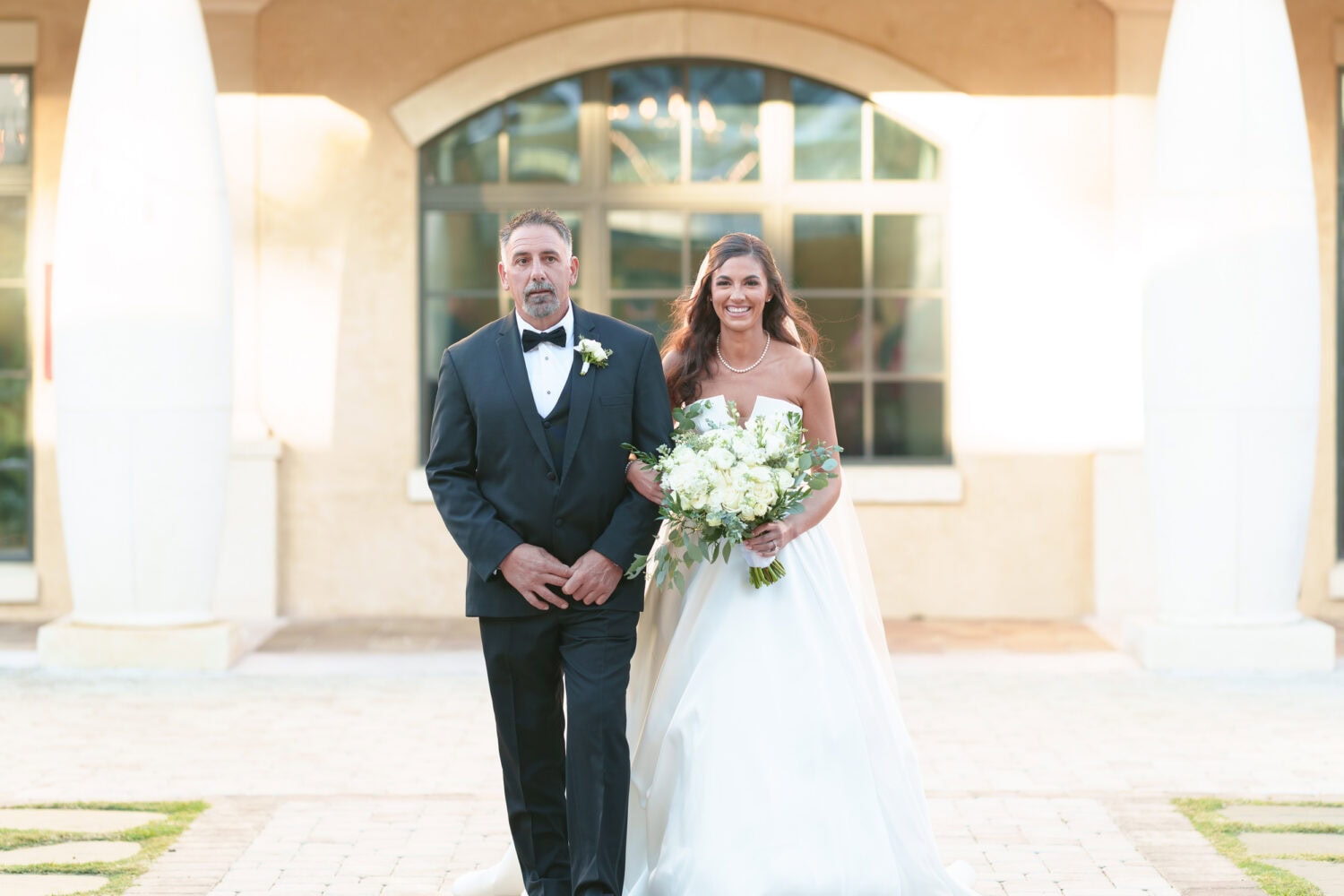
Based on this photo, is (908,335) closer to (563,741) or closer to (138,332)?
(138,332)

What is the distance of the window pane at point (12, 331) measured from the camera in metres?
10.2

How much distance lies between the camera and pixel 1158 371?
8.30 meters

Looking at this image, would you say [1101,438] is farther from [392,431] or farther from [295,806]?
[295,806]

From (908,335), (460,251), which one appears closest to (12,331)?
(460,251)

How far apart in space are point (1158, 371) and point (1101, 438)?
180 centimetres

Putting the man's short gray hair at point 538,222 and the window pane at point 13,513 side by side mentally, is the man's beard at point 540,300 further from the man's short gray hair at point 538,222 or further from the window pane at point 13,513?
the window pane at point 13,513

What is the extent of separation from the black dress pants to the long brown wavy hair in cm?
83

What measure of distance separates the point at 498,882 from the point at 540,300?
1.65 meters

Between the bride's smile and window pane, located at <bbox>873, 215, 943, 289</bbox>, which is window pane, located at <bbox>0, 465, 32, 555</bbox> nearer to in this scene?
window pane, located at <bbox>873, 215, 943, 289</bbox>

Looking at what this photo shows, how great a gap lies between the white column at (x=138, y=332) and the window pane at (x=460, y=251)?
221cm

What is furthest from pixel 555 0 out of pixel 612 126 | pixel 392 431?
pixel 392 431

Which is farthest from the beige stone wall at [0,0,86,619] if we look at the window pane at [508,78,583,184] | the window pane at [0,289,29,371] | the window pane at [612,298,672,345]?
the window pane at [612,298,672,345]

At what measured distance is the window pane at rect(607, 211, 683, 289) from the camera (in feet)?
33.9

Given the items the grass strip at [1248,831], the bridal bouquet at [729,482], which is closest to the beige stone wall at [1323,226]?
the grass strip at [1248,831]
